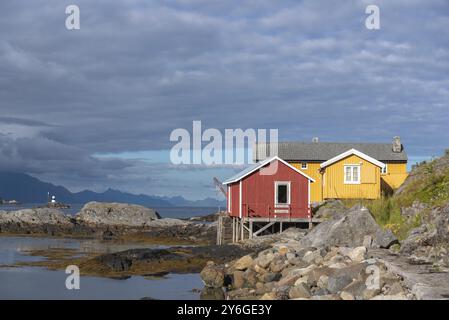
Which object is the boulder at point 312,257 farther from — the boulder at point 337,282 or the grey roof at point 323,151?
the grey roof at point 323,151

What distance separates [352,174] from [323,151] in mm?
5429

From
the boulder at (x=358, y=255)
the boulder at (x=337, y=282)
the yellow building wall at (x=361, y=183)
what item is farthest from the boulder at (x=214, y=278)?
the yellow building wall at (x=361, y=183)

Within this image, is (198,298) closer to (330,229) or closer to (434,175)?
(330,229)

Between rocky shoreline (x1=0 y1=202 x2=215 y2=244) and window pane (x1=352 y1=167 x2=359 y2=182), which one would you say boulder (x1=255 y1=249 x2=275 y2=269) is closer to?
window pane (x1=352 y1=167 x2=359 y2=182)

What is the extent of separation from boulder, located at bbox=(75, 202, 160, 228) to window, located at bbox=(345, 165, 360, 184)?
86.8 feet

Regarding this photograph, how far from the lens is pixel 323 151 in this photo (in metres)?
46.8

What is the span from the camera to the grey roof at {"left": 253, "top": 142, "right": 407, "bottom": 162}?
4597 centimetres

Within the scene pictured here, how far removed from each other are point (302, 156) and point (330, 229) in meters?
21.0

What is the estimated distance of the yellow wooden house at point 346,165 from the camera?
4150cm

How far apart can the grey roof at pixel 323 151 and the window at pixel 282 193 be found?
774 cm

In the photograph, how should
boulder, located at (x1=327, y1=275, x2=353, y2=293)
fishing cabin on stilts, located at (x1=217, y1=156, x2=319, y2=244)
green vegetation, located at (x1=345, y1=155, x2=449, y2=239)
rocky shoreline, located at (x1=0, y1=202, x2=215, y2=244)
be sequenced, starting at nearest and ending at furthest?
1. boulder, located at (x1=327, y1=275, x2=353, y2=293)
2. green vegetation, located at (x1=345, y1=155, x2=449, y2=239)
3. fishing cabin on stilts, located at (x1=217, y1=156, x2=319, y2=244)
4. rocky shoreline, located at (x1=0, y1=202, x2=215, y2=244)

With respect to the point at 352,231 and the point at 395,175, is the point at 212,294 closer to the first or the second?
the point at 352,231

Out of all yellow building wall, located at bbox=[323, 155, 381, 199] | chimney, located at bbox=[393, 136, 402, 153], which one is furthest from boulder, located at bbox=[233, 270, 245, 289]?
chimney, located at bbox=[393, 136, 402, 153]
